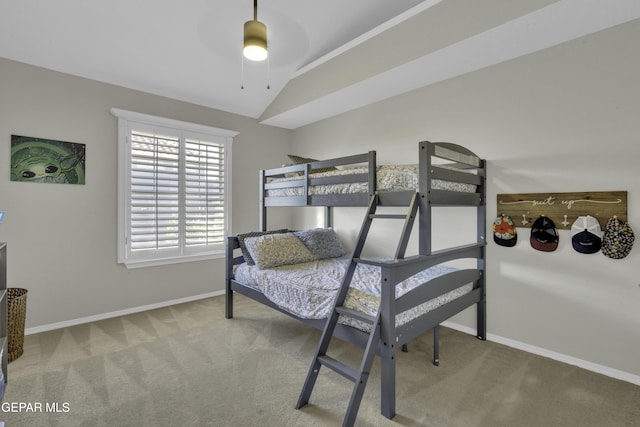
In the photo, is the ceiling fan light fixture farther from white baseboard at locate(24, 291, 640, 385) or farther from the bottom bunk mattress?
white baseboard at locate(24, 291, 640, 385)

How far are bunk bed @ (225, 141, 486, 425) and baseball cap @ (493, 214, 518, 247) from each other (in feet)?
0.34

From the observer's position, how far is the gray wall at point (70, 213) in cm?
282

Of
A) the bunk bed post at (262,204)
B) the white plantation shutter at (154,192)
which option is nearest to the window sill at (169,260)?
the white plantation shutter at (154,192)

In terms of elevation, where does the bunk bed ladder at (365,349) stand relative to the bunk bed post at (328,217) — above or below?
below

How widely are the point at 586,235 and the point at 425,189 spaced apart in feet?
4.50

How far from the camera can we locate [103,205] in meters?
3.28

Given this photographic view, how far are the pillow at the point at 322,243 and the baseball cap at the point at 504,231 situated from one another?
169 centimetres

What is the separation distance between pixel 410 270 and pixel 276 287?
125cm

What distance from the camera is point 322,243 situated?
360 centimetres

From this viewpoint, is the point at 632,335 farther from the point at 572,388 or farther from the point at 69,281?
the point at 69,281

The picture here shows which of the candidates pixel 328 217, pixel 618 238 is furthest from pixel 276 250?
pixel 618 238

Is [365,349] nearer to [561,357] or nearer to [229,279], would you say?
[561,357]

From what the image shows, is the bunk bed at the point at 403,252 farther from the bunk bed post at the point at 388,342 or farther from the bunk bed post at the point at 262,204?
the bunk bed post at the point at 262,204

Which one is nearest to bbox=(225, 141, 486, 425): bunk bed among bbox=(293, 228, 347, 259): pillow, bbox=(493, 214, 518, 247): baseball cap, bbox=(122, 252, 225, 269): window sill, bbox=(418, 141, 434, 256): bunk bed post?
bbox=(418, 141, 434, 256): bunk bed post
